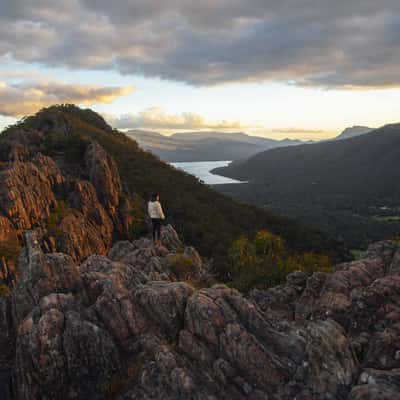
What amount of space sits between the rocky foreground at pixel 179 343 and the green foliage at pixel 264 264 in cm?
1100

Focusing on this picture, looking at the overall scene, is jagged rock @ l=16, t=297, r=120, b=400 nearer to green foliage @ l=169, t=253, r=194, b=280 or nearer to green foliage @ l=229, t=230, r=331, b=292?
green foliage @ l=229, t=230, r=331, b=292

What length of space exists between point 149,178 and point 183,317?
218 ft

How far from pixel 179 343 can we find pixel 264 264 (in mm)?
21729

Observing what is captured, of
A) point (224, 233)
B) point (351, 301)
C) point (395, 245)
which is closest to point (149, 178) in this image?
point (224, 233)

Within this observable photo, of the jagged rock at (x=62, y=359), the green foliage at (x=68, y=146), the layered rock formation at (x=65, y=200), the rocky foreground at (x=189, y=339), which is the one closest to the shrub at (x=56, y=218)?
the layered rock formation at (x=65, y=200)

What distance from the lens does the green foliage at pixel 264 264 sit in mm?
30234

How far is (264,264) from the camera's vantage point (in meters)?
36.0

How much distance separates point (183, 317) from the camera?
655 inches

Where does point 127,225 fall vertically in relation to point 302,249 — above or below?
above

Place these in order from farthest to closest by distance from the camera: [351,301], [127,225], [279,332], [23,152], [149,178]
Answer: [149,178] < [23,152] < [127,225] < [351,301] < [279,332]

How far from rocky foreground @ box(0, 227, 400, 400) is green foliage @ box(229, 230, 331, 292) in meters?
11.0

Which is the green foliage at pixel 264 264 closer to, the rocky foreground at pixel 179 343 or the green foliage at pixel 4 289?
the rocky foreground at pixel 179 343

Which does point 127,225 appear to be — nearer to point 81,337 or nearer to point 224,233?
point 224,233

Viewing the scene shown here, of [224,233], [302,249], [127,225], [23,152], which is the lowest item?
[302,249]
